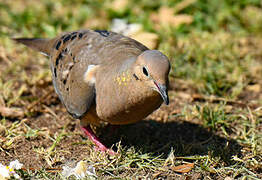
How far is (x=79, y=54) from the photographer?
4.22 m

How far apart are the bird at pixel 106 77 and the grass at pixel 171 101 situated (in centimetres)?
37

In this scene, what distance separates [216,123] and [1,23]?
3965 mm

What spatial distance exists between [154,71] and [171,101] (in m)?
2.03

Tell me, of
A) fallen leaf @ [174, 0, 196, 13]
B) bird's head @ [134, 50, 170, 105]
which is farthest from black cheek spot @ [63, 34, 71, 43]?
fallen leaf @ [174, 0, 196, 13]

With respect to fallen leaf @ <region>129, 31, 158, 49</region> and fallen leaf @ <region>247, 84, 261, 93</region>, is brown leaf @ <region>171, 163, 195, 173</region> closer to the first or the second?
fallen leaf @ <region>247, 84, 261, 93</region>

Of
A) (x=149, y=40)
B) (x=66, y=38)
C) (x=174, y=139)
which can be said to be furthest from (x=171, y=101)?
(x=66, y=38)

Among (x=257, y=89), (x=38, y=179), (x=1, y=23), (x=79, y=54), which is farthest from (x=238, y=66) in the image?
(x=1, y=23)

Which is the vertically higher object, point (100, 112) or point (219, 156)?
point (100, 112)

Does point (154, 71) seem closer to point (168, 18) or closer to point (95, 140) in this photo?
point (95, 140)

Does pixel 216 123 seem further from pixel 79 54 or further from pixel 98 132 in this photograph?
pixel 79 54

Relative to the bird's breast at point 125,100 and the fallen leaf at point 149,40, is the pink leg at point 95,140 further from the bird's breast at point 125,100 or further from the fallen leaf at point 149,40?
the fallen leaf at point 149,40

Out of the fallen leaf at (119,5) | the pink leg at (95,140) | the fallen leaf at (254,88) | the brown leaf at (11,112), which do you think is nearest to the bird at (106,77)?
the pink leg at (95,140)

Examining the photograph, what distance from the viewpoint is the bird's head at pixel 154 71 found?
320cm

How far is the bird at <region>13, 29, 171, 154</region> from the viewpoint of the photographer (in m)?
3.35
